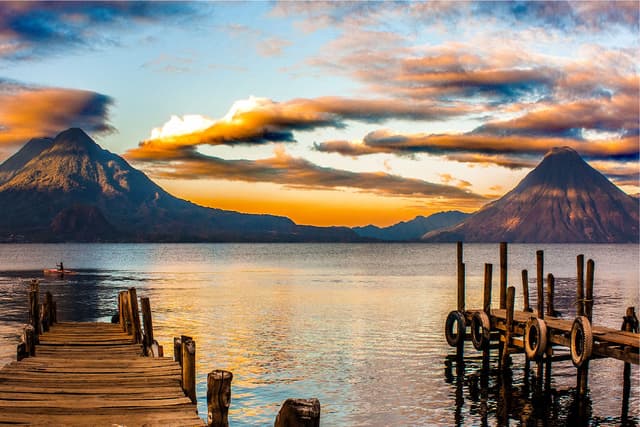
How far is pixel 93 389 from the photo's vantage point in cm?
1466

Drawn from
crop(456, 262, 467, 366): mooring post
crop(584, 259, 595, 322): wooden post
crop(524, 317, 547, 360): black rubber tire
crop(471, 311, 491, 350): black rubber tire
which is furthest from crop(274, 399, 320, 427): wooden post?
crop(456, 262, 467, 366): mooring post

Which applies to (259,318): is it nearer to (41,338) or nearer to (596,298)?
(41,338)

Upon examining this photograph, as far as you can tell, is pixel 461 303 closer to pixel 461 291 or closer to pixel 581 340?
pixel 461 291

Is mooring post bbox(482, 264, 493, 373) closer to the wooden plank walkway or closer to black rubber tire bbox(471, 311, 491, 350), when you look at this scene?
black rubber tire bbox(471, 311, 491, 350)

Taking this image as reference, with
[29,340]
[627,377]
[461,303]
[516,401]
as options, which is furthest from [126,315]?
[627,377]

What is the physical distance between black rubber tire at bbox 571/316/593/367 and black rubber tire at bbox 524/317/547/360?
1753mm

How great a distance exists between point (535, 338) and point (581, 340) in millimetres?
3135

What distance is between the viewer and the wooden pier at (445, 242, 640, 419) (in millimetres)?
23422

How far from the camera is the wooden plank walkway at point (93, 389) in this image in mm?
12367

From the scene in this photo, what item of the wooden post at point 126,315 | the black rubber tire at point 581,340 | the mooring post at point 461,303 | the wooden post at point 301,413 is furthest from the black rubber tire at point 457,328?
→ the wooden post at point 301,413

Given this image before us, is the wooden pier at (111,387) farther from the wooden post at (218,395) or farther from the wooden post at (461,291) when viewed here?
the wooden post at (461,291)

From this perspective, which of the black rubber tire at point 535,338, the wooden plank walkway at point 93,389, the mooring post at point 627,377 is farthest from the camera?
the black rubber tire at point 535,338

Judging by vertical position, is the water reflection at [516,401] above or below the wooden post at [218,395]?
below

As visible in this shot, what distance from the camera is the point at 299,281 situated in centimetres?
9331
